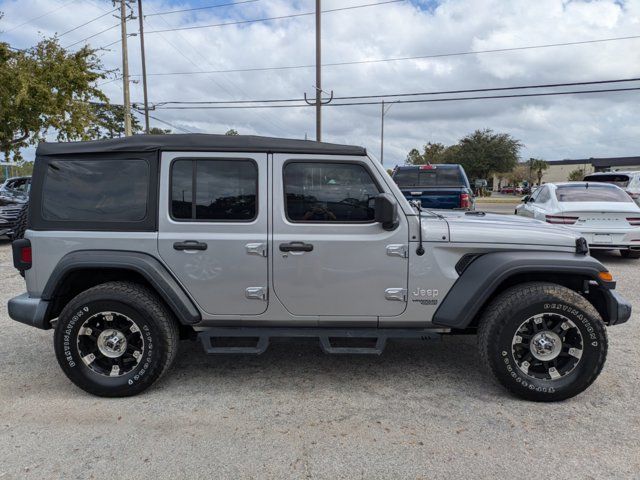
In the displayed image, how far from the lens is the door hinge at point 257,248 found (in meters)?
3.28

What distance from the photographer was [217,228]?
3314 mm

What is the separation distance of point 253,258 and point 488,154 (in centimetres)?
5935

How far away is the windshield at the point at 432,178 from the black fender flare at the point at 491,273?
7.21 metres

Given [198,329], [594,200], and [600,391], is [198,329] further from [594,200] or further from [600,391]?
[594,200]

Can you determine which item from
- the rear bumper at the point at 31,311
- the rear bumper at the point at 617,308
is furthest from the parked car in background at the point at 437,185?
the rear bumper at the point at 31,311

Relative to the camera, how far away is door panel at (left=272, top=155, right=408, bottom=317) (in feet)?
10.7

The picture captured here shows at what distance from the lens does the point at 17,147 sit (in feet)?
55.0

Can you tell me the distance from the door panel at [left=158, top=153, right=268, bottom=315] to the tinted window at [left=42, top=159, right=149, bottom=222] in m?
0.20

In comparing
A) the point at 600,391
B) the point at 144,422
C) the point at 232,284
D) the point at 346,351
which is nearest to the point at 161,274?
the point at 232,284

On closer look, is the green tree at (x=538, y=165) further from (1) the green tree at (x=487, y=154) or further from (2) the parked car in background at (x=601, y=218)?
(2) the parked car in background at (x=601, y=218)

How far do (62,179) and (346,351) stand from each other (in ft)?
8.19

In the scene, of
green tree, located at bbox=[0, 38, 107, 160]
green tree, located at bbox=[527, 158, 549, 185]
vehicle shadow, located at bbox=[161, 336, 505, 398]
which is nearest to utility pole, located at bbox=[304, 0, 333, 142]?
green tree, located at bbox=[0, 38, 107, 160]

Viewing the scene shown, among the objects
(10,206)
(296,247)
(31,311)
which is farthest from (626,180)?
(10,206)

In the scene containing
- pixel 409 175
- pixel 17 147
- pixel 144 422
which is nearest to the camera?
pixel 144 422
